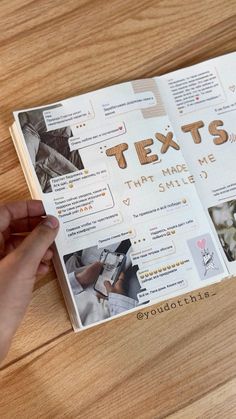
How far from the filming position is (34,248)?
51cm

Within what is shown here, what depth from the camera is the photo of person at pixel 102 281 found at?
21.9 inches

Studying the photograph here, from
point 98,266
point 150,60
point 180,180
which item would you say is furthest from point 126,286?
point 150,60

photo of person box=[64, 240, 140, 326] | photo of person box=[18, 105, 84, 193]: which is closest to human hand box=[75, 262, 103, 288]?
photo of person box=[64, 240, 140, 326]

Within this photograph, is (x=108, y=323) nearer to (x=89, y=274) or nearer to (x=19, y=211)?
(x=89, y=274)

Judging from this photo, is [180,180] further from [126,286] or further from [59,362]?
[59,362]

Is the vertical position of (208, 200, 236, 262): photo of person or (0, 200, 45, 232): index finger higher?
(0, 200, 45, 232): index finger

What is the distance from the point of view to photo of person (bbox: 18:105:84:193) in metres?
0.58

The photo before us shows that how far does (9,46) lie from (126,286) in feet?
1.11

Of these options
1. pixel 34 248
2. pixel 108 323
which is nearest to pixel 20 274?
pixel 34 248

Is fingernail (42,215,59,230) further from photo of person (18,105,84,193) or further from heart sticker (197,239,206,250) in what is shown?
heart sticker (197,239,206,250)

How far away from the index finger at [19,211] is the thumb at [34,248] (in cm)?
4

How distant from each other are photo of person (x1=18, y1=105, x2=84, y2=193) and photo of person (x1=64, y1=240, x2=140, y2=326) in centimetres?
10

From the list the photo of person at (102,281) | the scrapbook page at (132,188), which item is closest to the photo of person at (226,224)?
the scrapbook page at (132,188)

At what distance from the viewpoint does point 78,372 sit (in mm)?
557
